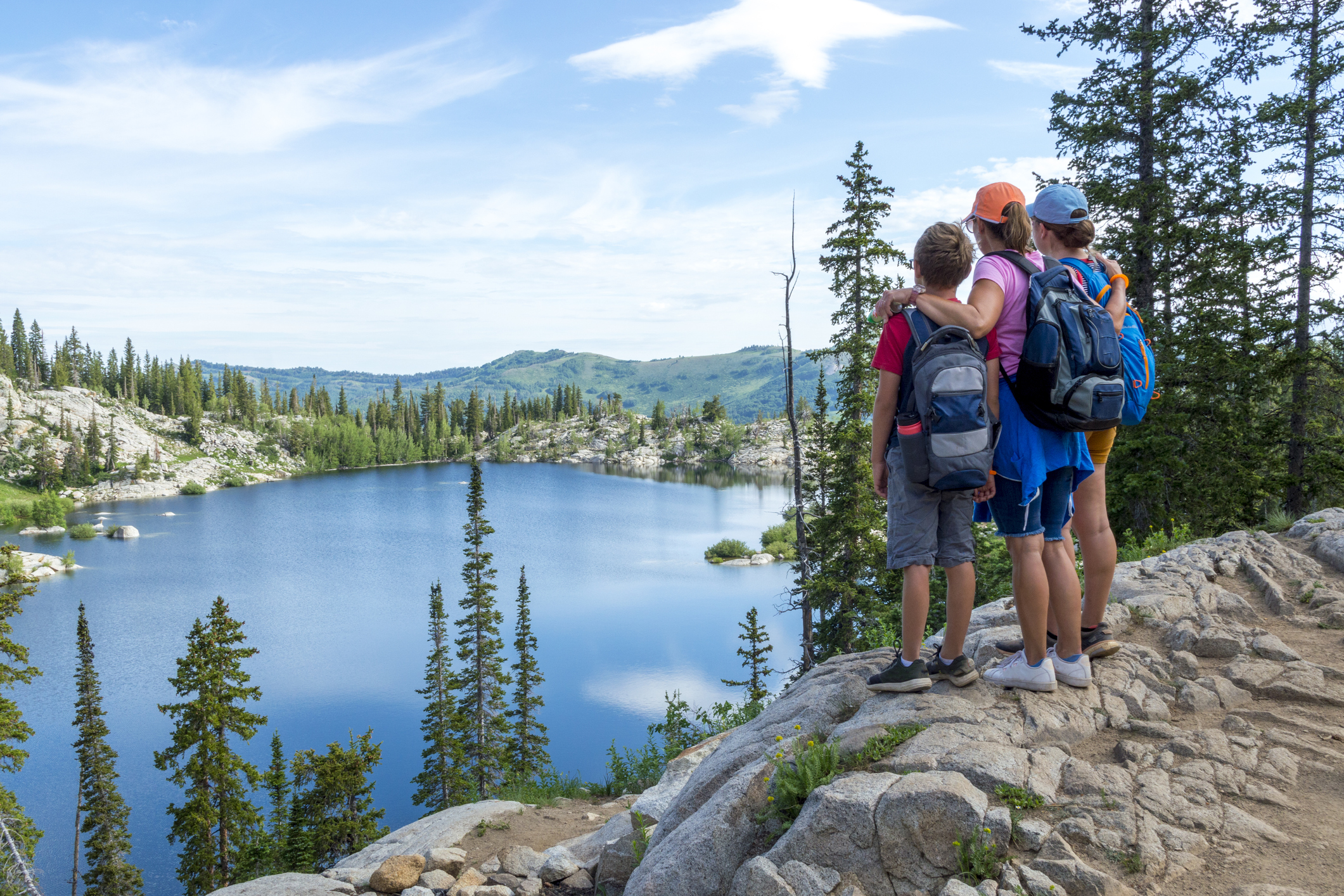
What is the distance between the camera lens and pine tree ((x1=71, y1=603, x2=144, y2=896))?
19.8 meters

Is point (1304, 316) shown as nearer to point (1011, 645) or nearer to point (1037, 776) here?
point (1011, 645)

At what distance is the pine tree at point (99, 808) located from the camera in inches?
778

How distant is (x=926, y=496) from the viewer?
12.1 ft

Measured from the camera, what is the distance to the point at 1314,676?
4.14 m

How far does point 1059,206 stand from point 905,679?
8.90 ft

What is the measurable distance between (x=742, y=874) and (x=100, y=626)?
5148 centimetres

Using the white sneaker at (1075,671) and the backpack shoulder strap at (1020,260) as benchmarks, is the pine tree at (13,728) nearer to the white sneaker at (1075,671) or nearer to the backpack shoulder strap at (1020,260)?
the white sneaker at (1075,671)

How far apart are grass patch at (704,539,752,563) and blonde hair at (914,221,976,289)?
5344 centimetres

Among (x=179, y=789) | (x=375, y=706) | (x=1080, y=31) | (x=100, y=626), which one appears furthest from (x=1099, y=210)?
(x=100, y=626)

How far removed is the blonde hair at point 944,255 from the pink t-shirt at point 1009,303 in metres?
0.09

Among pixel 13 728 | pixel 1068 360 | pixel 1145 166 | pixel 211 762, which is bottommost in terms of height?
pixel 211 762

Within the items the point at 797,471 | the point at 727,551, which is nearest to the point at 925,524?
the point at 797,471

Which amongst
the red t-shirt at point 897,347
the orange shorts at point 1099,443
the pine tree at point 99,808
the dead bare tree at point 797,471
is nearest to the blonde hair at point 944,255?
the red t-shirt at point 897,347

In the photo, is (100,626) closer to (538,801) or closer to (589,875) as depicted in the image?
(538,801)
